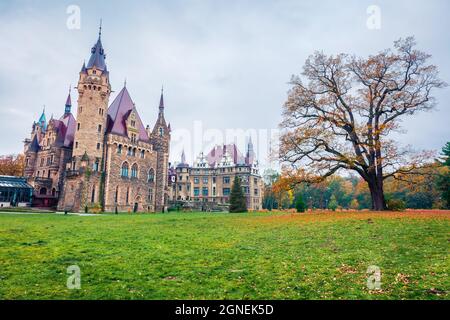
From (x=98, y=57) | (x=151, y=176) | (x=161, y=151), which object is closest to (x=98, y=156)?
(x=151, y=176)

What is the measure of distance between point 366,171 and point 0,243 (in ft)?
78.9

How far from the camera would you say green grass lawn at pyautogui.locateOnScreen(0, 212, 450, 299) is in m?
6.13

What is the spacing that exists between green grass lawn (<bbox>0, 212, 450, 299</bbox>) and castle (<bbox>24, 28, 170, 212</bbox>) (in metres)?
32.9

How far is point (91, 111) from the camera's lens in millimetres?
45688

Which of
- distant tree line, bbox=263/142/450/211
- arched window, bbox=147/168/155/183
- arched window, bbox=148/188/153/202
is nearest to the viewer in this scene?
distant tree line, bbox=263/142/450/211

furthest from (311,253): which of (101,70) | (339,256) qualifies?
(101,70)

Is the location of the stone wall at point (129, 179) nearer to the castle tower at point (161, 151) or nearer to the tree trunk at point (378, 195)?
the castle tower at point (161, 151)

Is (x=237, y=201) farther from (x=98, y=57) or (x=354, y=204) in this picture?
(x=354, y=204)

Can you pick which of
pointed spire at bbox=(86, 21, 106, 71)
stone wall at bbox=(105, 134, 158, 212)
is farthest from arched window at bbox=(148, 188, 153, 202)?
pointed spire at bbox=(86, 21, 106, 71)

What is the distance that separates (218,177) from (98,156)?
39391 mm

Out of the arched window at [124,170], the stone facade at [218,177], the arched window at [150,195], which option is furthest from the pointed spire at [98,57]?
the stone facade at [218,177]

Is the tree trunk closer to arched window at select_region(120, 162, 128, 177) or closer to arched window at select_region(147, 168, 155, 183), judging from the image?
arched window at select_region(120, 162, 128, 177)

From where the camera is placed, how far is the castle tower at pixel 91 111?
45.1 m
